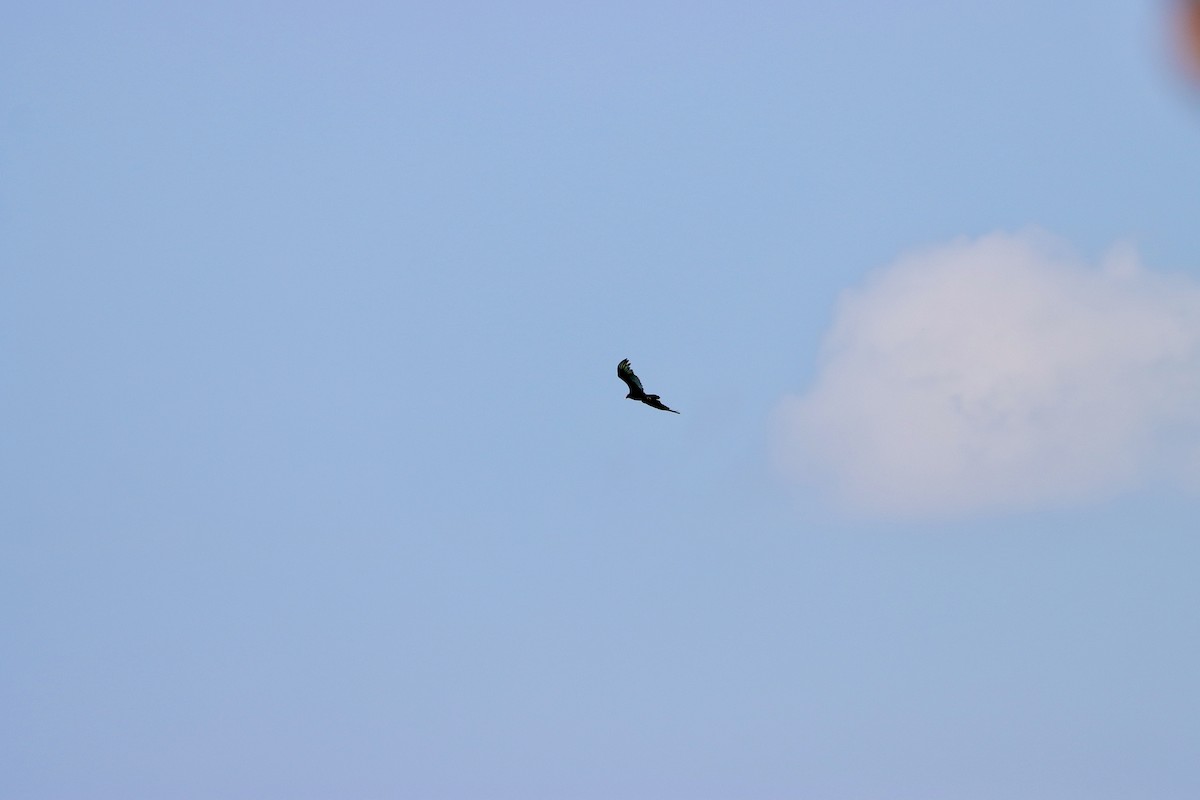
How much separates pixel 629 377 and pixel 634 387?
0.70m

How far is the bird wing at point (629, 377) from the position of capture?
280ft

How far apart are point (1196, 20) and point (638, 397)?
79277 millimetres

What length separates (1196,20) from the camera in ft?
21.5

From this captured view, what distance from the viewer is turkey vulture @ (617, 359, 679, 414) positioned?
280 ft

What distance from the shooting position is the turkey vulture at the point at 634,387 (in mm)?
85250

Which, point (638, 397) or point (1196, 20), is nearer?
point (1196, 20)

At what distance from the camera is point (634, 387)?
86.0 m

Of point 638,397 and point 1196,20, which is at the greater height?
point 638,397

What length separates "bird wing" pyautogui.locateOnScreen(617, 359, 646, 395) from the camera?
8525 cm

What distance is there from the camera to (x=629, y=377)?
85.7 m
